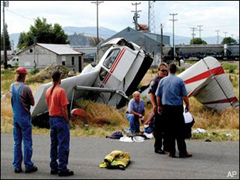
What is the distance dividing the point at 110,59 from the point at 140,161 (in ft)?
22.2

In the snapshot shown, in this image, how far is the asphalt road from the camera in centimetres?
603

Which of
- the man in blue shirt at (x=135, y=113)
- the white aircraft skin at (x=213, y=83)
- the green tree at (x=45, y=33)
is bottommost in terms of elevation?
the man in blue shirt at (x=135, y=113)

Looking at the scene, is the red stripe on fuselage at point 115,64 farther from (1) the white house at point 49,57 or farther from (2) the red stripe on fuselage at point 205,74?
(1) the white house at point 49,57

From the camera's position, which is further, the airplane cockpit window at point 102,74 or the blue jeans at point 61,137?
the airplane cockpit window at point 102,74

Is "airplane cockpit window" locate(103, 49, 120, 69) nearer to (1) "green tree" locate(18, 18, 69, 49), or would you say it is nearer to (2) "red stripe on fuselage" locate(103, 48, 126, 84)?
(2) "red stripe on fuselage" locate(103, 48, 126, 84)

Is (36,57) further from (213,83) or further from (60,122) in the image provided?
(60,122)

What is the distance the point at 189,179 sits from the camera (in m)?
5.75

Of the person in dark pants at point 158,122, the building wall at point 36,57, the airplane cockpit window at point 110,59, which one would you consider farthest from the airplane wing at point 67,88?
the building wall at point 36,57

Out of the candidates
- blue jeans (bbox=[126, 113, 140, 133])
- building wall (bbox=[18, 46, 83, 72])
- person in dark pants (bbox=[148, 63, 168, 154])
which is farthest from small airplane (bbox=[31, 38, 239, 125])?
building wall (bbox=[18, 46, 83, 72])

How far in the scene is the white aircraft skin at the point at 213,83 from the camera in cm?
1169

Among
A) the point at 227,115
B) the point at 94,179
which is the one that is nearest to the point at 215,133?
the point at 227,115

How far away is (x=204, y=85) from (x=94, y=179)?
21.9 ft

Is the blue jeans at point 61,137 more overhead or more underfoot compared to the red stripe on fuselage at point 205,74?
more underfoot

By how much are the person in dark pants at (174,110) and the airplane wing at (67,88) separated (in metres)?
4.01
